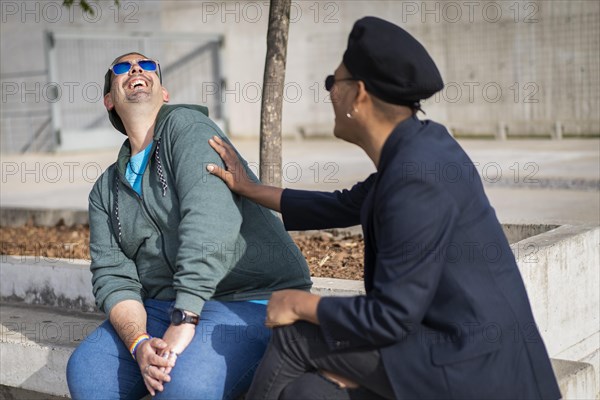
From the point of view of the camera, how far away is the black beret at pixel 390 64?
253cm

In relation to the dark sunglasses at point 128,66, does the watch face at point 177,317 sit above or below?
below

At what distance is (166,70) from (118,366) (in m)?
15.4

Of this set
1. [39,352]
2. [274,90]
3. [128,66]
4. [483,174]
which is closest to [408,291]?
[128,66]

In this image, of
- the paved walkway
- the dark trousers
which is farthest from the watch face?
the paved walkway

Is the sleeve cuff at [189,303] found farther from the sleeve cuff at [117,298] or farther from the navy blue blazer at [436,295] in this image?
the navy blue blazer at [436,295]

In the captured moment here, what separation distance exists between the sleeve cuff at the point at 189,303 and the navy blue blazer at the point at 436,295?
2.21 feet

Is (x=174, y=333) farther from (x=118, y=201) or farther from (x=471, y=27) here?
(x=471, y=27)

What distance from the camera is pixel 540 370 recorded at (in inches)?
103

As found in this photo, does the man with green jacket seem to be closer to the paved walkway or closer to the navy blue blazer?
the navy blue blazer

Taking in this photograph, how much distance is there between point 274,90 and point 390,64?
2985 millimetres

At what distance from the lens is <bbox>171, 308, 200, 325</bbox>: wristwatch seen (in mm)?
3051

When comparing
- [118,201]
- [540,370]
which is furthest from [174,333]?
[540,370]

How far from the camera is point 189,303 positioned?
307 cm

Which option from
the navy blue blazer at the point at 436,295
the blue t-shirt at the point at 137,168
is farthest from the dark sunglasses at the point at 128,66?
the navy blue blazer at the point at 436,295
